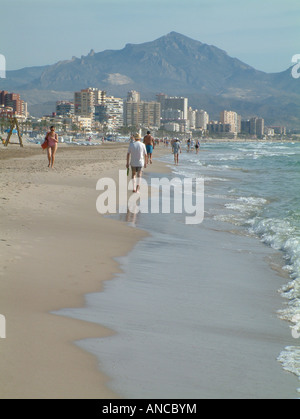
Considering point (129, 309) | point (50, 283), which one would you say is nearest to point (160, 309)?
point (129, 309)

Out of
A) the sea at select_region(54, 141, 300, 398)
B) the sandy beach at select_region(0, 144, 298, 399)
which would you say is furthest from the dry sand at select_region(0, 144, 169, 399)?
the sea at select_region(54, 141, 300, 398)

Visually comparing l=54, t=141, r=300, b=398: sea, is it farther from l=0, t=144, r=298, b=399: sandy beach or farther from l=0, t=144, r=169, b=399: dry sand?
l=0, t=144, r=169, b=399: dry sand

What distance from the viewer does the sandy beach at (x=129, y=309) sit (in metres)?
2.79

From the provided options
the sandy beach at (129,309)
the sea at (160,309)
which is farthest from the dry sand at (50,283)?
the sea at (160,309)

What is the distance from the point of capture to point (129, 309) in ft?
13.3

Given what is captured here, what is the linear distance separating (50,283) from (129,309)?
80 cm

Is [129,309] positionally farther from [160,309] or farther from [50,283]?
[50,283]

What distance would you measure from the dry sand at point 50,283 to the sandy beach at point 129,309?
0.01 meters

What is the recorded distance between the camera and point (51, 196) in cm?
1015

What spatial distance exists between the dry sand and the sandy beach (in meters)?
0.01

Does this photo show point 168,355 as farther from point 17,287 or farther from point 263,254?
point 263,254

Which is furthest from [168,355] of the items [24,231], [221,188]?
[221,188]
